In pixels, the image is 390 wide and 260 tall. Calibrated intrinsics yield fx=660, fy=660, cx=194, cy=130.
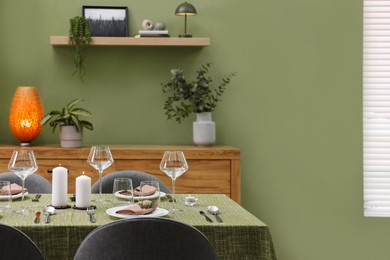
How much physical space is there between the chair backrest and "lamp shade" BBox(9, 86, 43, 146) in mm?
2480

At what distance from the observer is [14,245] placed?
1.87 m

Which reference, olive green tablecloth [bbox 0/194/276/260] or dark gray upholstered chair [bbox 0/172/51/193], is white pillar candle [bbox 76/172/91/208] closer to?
olive green tablecloth [bbox 0/194/276/260]

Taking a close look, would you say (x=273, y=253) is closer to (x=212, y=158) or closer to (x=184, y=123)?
(x=212, y=158)

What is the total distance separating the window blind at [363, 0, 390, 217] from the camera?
4.58 m

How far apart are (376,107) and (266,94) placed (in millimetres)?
786

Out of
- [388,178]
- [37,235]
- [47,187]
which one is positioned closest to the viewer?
[37,235]

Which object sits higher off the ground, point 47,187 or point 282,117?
point 282,117

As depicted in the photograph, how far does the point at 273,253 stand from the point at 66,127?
84.6 inches

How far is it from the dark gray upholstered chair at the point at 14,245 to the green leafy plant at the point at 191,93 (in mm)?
2458

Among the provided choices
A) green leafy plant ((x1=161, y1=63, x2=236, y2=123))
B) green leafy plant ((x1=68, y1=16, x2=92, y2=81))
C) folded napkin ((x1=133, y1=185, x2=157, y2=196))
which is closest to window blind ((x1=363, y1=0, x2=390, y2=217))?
green leafy plant ((x1=161, y1=63, x2=236, y2=123))

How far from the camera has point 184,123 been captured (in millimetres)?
4504

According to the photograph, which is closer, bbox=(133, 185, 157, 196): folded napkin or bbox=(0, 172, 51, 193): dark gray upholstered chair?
bbox=(133, 185, 157, 196): folded napkin

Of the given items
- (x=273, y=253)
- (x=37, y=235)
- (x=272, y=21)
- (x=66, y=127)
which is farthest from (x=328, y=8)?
(x=37, y=235)

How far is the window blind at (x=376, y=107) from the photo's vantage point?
180 inches
